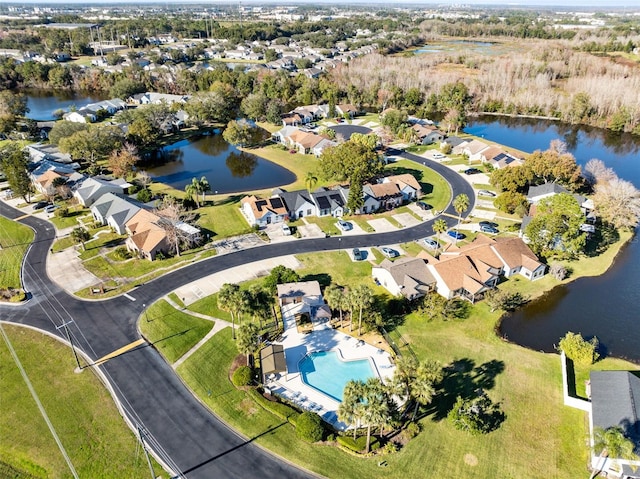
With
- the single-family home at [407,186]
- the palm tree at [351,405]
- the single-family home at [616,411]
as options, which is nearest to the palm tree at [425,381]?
the palm tree at [351,405]

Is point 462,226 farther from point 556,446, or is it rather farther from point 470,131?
point 470,131

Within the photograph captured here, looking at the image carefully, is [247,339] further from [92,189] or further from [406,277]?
[92,189]

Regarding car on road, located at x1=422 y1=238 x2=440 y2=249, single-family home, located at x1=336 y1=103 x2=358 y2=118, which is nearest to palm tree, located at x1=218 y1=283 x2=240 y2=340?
car on road, located at x1=422 y1=238 x2=440 y2=249

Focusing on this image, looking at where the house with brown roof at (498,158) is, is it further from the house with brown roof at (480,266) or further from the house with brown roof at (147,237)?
the house with brown roof at (147,237)

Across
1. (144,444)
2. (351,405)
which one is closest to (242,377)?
(144,444)

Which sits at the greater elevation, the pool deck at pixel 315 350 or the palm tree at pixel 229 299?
the palm tree at pixel 229 299

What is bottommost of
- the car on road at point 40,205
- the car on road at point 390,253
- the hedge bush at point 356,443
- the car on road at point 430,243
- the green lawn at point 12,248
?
the hedge bush at point 356,443

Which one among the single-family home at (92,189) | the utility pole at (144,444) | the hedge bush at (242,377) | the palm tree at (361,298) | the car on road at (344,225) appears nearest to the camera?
the utility pole at (144,444)

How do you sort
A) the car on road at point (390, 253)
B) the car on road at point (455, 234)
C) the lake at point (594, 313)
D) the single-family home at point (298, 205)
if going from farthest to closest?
the single-family home at point (298, 205) < the car on road at point (455, 234) < the car on road at point (390, 253) < the lake at point (594, 313)
